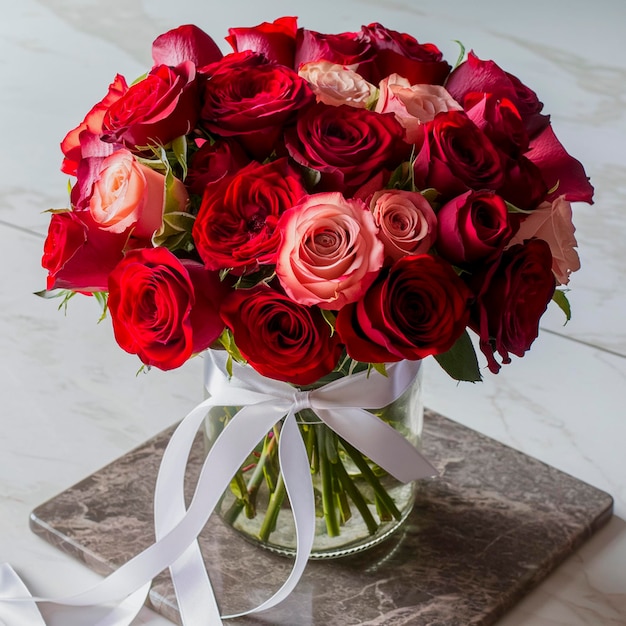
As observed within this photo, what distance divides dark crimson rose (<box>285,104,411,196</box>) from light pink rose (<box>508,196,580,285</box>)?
0.11 metres

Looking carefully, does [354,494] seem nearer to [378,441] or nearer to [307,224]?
[378,441]

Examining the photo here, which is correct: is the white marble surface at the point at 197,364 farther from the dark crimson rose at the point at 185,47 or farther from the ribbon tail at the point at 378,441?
the dark crimson rose at the point at 185,47

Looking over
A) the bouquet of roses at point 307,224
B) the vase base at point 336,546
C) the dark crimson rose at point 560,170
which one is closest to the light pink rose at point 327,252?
the bouquet of roses at point 307,224

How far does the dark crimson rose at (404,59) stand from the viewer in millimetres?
948

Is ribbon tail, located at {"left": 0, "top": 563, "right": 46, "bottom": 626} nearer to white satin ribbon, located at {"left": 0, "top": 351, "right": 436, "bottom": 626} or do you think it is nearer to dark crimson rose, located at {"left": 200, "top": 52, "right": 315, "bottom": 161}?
white satin ribbon, located at {"left": 0, "top": 351, "right": 436, "bottom": 626}

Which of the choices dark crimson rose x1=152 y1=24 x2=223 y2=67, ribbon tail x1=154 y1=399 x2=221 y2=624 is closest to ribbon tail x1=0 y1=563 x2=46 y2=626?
ribbon tail x1=154 y1=399 x2=221 y2=624

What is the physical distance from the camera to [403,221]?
0.82 meters

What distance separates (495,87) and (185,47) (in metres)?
0.26

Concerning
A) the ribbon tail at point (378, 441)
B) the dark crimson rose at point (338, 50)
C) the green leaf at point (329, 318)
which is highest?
the dark crimson rose at point (338, 50)

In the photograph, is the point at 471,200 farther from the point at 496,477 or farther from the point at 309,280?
the point at 496,477

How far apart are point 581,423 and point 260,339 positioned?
583 mm

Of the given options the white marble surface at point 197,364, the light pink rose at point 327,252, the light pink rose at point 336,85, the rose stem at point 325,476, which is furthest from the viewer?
the white marble surface at point 197,364

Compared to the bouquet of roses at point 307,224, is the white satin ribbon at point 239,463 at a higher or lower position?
lower

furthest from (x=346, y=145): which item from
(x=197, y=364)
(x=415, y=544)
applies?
(x=197, y=364)
